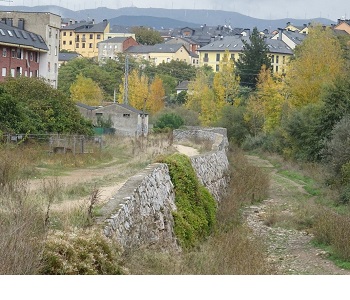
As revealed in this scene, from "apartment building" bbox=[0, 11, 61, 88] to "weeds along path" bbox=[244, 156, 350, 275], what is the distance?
3306 cm

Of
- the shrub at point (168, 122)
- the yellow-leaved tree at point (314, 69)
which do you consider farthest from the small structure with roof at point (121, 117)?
the yellow-leaved tree at point (314, 69)

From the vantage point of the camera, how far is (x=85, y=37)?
407ft

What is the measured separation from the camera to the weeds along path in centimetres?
1722

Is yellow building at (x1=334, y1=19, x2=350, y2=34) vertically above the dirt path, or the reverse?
yellow building at (x1=334, y1=19, x2=350, y2=34)

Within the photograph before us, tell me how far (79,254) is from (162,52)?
112284mm

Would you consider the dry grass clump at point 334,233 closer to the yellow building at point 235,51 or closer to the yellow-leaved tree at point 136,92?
the yellow-leaved tree at point 136,92

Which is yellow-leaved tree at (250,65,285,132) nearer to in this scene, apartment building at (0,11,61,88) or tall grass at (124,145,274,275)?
apartment building at (0,11,61,88)

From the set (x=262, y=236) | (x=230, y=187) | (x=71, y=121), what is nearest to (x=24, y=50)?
(x=71, y=121)

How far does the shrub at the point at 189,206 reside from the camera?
15.7 metres

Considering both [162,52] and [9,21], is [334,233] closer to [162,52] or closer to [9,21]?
[9,21]

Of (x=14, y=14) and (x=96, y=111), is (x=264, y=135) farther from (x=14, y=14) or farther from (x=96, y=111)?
(x=14, y=14)

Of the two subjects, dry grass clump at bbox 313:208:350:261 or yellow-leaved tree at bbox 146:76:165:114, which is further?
yellow-leaved tree at bbox 146:76:165:114

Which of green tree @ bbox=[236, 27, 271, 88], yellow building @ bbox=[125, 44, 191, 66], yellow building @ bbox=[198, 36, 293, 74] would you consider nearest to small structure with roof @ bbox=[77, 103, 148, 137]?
green tree @ bbox=[236, 27, 271, 88]

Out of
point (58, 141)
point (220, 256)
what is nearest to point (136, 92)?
point (58, 141)
